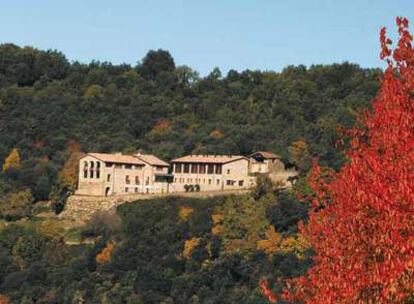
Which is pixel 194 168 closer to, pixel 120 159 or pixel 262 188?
pixel 120 159

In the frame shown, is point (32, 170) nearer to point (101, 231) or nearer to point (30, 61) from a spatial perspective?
point (101, 231)

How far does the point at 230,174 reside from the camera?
68.1 metres

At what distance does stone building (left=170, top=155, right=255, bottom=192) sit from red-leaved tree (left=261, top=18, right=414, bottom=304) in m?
55.6

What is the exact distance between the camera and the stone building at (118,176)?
69625 millimetres

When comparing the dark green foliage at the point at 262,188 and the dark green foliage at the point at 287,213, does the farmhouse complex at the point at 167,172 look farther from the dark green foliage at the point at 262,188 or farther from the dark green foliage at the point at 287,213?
the dark green foliage at the point at 287,213

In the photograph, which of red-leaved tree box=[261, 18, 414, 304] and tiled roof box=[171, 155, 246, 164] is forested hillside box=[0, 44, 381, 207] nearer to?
tiled roof box=[171, 155, 246, 164]

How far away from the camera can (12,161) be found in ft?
257

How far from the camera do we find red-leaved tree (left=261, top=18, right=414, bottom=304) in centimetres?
963

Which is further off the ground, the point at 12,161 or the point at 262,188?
the point at 12,161

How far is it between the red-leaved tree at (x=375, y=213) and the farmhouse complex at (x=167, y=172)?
186 ft

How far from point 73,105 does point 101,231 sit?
114 feet

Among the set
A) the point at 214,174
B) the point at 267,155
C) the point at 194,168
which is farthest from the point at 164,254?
the point at 267,155

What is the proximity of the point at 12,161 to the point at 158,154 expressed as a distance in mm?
12908

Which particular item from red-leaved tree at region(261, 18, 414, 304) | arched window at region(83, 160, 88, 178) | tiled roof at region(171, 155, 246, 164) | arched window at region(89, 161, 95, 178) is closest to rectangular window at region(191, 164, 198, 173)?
tiled roof at region(171, 155, 246, 164)
